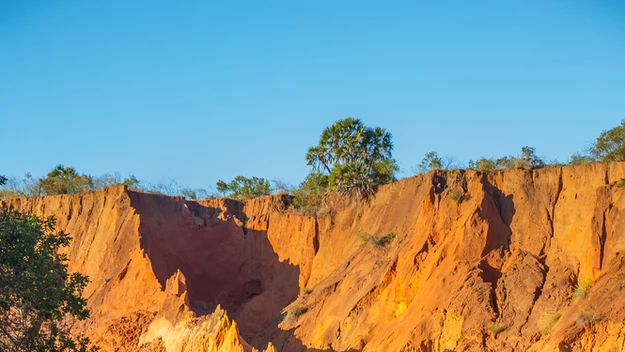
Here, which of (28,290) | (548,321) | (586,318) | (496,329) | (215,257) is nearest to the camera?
(28,290)

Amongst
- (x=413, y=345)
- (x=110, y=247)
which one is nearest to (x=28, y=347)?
(x=413, y=345)

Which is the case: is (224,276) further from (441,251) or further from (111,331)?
(441,251)

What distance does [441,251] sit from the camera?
114 ft

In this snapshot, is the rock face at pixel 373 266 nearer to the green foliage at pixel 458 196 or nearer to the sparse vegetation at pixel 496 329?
the sparse vegetation at pixel 496 329

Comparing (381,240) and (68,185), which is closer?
(381,240)

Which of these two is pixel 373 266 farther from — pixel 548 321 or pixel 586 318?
pixel 586 318

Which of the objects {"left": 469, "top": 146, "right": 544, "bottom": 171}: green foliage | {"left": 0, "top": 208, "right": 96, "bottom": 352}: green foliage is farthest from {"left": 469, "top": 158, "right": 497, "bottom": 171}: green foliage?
{"left": 0, "top": 208, "right": 96, "bottom": 352}: green foliage

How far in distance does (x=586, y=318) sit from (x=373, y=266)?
11452 mm

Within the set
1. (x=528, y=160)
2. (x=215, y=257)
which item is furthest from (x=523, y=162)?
(x=215, y=257)

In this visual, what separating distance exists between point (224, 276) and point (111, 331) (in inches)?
289

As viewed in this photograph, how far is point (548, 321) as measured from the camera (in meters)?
29.6

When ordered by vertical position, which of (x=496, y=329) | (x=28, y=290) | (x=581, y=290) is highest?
(x=581, y=290)

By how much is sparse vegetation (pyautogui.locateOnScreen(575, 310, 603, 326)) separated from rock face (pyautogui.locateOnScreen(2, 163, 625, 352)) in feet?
0.12

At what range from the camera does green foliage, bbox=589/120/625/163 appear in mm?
36312
